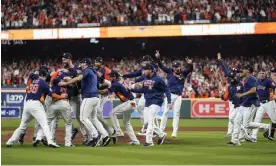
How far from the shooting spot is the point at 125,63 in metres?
39.1

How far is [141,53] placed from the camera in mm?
40156

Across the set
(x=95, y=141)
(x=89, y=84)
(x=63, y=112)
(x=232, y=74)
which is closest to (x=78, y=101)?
(x=63, y=112)

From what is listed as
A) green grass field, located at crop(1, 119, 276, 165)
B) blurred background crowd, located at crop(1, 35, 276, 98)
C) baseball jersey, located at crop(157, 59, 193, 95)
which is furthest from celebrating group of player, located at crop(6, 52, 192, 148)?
blurred background crowd, located at crop(1, 35, 276, 98)

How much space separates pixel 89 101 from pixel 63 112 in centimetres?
67

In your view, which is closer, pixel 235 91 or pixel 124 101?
pixel 124 101

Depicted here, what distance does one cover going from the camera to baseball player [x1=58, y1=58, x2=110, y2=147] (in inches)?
553

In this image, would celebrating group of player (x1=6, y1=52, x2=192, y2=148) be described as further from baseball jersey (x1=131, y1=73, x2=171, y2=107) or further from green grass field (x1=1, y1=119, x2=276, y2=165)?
green grass field (x1=1, y1=119, x2=276, y2=165)

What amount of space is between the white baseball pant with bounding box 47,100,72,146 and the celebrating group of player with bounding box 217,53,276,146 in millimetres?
3884

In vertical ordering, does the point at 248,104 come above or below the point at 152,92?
below

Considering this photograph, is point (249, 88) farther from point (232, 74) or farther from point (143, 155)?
point (143, 155)

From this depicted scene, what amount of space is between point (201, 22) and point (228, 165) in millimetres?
26174

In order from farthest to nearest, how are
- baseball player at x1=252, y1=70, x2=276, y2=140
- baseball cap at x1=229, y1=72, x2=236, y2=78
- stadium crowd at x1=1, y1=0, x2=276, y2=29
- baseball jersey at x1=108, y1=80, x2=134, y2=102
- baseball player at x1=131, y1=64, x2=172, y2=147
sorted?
stadium crowd at x1=1, y1=0, x2=276, y2=29
baseball player at x1=252, y1=70, x2=276, y2=140
baseball cap at x1=229, y1=72, x2=236, y2=78
baseball jersey at x1=108, y1=80, x2=134, y2=102
baseball player at x1=131, y1=64, x2=172, y2=147

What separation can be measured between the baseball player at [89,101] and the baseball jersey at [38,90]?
814mm

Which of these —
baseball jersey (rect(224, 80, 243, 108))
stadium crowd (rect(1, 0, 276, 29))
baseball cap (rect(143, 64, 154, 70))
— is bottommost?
baseball jersey (rect(224, 80, 243, 108))
